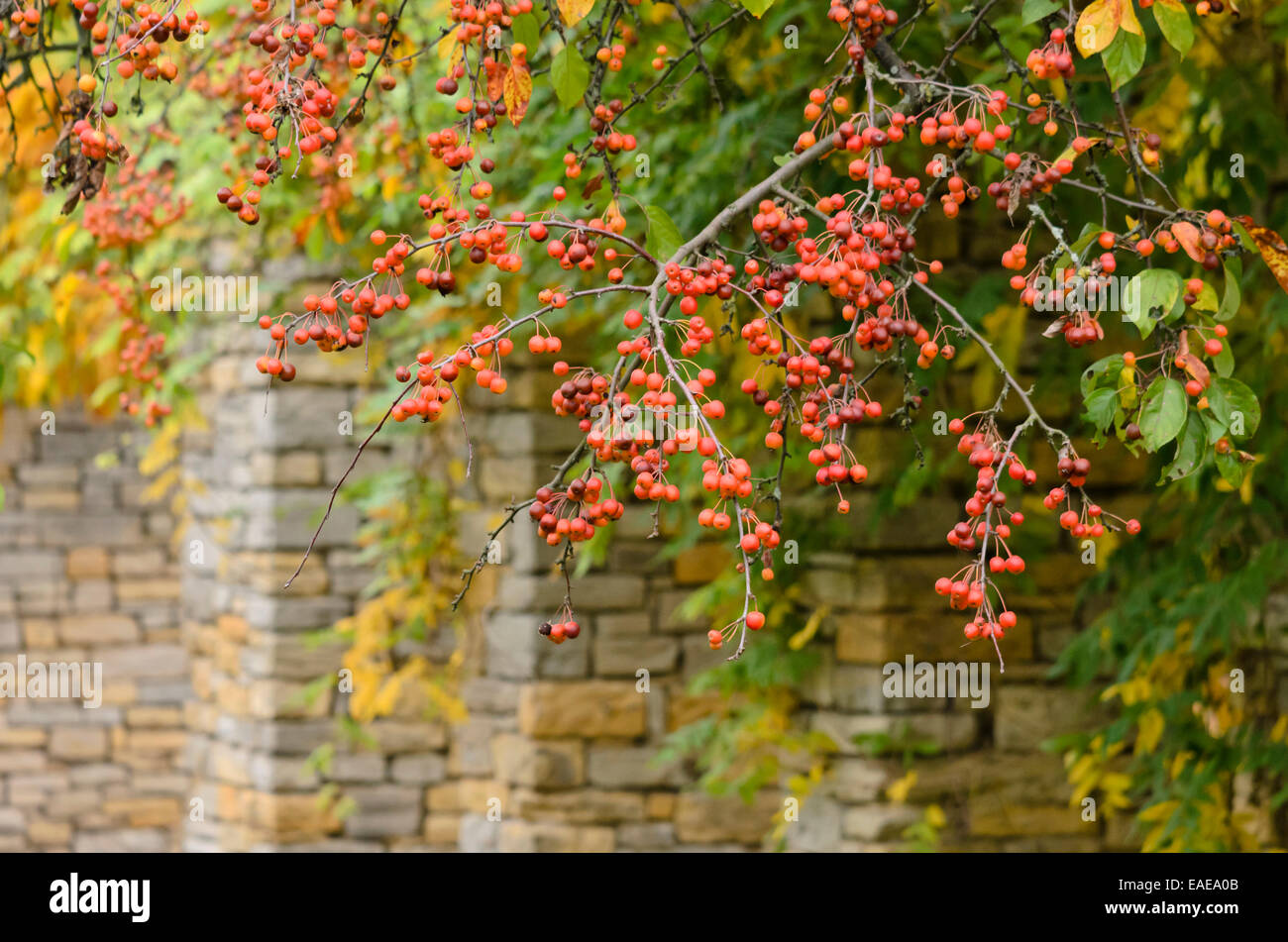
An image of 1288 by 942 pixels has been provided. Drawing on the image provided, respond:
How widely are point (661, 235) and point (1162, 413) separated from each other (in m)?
0.63

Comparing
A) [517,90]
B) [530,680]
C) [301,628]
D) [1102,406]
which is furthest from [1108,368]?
[301,628]

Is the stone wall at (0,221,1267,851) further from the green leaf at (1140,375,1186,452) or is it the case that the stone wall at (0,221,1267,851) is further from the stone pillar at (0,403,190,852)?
the green leaf at (1140,375,1186,452)

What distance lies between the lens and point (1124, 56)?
1498 mm

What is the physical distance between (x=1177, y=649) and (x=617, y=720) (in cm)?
184

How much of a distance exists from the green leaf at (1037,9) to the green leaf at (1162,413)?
0.44 metres

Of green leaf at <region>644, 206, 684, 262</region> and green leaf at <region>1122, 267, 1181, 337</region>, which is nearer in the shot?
green leaf at <region>1122, 267, 1181, 337</region>

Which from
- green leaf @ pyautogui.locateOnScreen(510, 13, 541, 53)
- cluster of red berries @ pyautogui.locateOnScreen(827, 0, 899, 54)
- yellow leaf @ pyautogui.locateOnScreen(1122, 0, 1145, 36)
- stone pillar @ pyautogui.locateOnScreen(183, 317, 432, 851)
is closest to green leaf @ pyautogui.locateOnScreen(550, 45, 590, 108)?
green leaf @ pyautogui.locateOnScreen(510, 13, 541, 53)

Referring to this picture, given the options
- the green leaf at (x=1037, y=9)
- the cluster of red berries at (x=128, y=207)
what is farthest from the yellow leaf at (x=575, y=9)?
the cluster of red berries at (x=128, y=207)

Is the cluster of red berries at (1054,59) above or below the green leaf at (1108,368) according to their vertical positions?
above

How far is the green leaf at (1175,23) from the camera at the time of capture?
4.84 ft

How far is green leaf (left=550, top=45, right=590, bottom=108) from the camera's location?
1.67m

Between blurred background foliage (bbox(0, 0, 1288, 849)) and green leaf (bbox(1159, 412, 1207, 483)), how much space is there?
588 millimetres

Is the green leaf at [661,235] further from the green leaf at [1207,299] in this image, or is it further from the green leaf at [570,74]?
the green leaf at [1207,299]

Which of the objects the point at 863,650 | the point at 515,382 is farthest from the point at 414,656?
the point at 863,650
